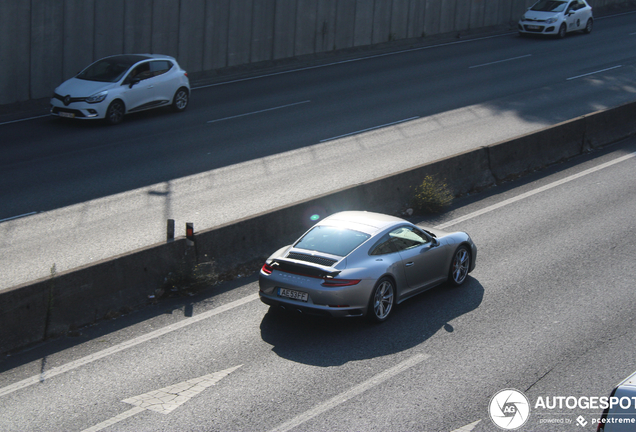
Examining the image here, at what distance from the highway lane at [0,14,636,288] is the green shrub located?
151 centimetres

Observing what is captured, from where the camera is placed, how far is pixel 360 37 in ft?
97.4

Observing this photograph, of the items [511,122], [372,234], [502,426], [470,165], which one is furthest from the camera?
[511,122]

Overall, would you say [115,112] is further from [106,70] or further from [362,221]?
[362,221]

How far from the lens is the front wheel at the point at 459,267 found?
32.6 ft

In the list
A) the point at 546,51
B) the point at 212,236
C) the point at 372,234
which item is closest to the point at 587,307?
the point at 372,234

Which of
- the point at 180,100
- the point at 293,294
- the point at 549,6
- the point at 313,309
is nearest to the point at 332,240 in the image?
the point at 293,294

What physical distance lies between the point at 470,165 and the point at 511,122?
4842 millimetres

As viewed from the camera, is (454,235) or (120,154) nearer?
(454,235)

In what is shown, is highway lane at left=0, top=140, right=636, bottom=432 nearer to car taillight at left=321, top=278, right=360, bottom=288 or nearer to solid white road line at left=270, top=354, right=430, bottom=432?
solid white road line at left=270, top=354, right=430, bottom=432

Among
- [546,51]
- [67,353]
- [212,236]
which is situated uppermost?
[546,51]

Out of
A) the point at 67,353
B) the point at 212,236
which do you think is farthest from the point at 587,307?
the point at 67,353

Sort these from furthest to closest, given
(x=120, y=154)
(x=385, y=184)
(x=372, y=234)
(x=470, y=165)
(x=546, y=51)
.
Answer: (x=546, y=51), (x=120, y=154), (x=470, y=165), (x=385, y=184), (x=372, y=234)

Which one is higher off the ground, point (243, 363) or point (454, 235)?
point (454, 235)

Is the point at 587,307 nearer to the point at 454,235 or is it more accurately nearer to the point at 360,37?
the point at 454,235
